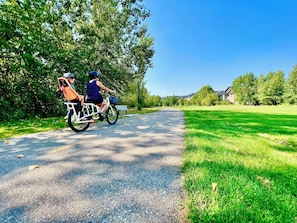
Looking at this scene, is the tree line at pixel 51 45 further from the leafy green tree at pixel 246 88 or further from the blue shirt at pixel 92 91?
the leafy green tree at pixel 246 88

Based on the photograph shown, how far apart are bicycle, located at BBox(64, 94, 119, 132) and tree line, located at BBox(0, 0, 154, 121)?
5783 mm

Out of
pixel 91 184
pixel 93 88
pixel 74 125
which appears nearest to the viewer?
pixel 91 184

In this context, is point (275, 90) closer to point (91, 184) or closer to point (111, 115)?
point (111, 115)

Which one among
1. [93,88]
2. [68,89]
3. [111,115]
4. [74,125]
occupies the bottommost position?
[74,125]

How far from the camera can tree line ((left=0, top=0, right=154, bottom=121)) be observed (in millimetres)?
9406

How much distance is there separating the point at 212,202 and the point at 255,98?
7401cm

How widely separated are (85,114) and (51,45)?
7837mm

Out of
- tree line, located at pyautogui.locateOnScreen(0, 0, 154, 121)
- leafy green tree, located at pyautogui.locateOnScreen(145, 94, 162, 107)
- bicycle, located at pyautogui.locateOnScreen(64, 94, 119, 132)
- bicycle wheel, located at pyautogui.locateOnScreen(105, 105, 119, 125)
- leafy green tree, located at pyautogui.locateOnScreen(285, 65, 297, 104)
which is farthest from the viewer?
leafy green tree, located at pyautogui.locateOnScreen(285, 65, 297, 104)

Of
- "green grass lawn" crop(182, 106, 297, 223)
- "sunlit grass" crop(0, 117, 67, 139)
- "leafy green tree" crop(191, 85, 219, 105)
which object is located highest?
"leafy green tree" crop(191, 85, 219, 105)

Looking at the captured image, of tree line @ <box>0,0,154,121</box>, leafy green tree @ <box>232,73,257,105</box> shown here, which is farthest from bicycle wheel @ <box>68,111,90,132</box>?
leafy green tree @ <box>232,73,257,105</box>

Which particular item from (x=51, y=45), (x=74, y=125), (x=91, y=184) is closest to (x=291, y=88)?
(x=51, y=45)

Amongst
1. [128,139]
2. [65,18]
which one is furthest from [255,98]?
[128,139]

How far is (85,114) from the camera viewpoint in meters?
5.40

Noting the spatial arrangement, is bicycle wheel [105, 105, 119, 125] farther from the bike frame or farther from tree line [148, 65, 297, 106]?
tree line [148, 65, 297, 106]
